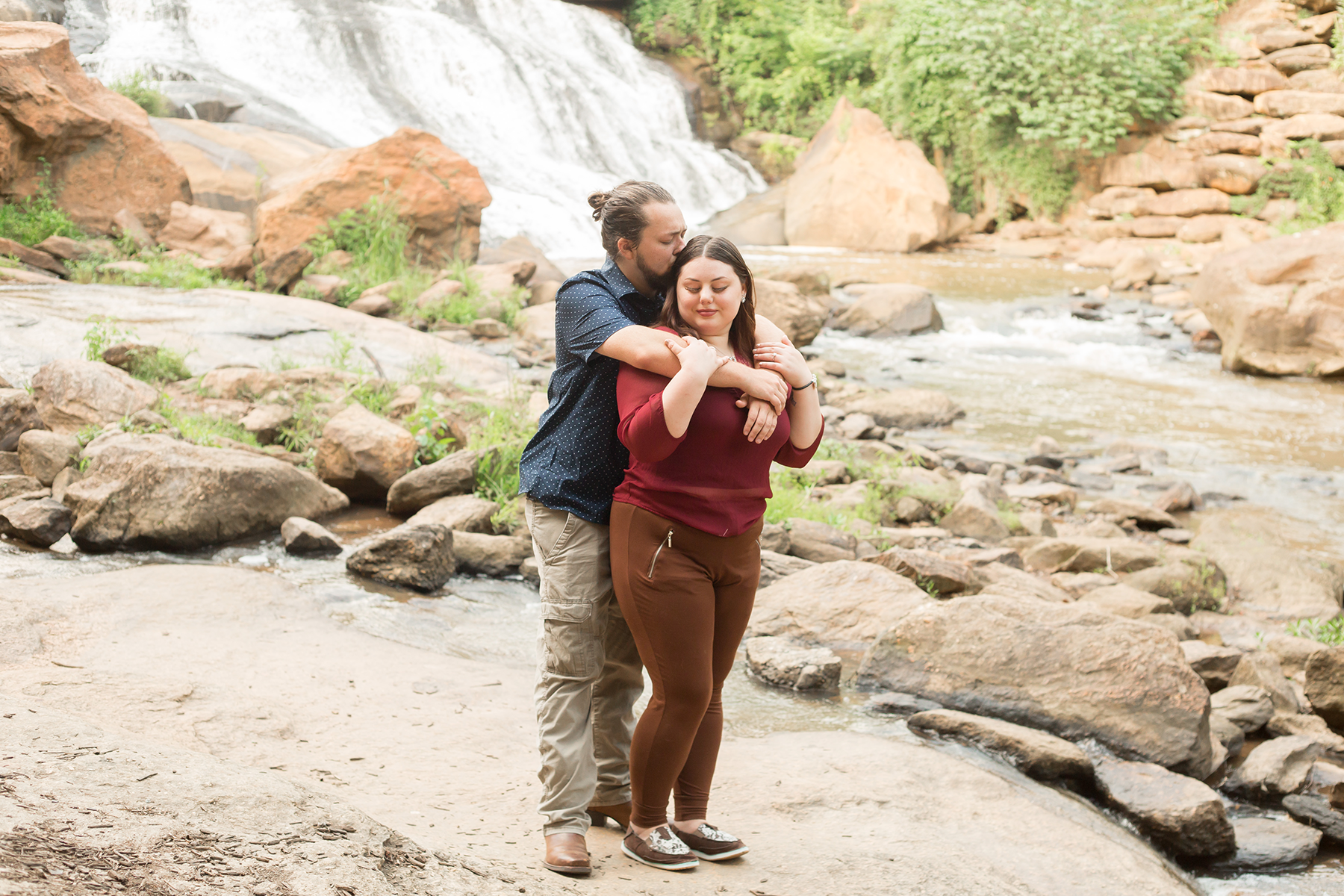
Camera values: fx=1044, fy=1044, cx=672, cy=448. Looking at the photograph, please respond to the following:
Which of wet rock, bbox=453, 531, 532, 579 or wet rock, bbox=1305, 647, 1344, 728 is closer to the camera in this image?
wet rock, bbox=1305, 647, 1344, 728

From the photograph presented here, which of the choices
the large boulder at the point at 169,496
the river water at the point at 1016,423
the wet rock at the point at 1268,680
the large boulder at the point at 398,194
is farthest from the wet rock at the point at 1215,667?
the large boulder at the point at 398,194

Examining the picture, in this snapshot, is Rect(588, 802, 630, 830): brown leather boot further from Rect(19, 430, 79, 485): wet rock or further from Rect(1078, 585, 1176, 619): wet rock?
Rect(19, 430, 79, 485): wet rock

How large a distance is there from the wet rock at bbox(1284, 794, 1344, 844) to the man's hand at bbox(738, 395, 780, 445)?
279cm

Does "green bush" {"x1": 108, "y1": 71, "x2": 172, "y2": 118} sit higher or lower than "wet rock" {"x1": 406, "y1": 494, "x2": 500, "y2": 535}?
higher

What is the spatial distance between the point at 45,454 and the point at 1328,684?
6451 mm

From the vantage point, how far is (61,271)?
9.41m

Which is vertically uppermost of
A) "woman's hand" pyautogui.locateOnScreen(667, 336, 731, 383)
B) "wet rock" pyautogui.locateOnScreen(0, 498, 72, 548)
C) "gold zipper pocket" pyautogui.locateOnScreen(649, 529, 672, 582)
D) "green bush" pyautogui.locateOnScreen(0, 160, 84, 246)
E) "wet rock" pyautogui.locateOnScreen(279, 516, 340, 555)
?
"woman's hand" pyautogui.locateOnScreen(667, 336, 731, 383)

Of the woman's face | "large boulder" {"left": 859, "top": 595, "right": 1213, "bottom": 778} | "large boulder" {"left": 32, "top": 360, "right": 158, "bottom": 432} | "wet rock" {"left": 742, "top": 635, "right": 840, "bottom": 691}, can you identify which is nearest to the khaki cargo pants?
the woman's face

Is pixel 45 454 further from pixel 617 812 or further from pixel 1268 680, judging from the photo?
pixel 1268 680

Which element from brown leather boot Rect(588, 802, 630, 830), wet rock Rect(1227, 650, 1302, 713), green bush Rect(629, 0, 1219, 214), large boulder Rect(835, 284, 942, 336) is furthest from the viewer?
green bush Rect(629, 0, 1219, 214)

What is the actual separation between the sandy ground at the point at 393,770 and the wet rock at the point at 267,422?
7.03 ft

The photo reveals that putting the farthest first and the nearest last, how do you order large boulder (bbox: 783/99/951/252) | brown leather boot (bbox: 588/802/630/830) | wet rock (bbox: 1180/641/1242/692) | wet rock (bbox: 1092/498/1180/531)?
1. large boulder (bbox: 783/99/951/252)
2. wet rock (bbox: 1092/498/1180/531)
3. wet rock (bbox: 1180/641/1242/692)
4. brown leather boot (bbox: 588/802/630/830)

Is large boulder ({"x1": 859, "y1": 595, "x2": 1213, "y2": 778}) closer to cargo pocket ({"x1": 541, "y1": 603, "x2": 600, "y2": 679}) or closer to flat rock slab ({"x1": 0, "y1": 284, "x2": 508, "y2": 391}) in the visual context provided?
cargo pocket ({"x1": 541, "y1": 603, "x2": 600, "y2": 679})

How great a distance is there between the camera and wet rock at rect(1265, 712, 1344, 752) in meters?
4.45
